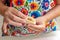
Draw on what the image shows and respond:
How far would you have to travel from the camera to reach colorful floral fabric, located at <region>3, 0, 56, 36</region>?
82cm

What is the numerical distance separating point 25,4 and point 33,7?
4cm

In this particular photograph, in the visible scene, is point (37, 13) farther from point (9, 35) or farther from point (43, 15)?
point (9, 35)

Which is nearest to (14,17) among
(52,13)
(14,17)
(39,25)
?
(14,17)

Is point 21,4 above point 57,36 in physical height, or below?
above

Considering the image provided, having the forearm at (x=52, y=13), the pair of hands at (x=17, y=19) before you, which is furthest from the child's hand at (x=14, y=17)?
the forearm at (x=52, y=13)

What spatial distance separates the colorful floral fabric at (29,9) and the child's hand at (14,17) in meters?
0.07

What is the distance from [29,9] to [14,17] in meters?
0.13

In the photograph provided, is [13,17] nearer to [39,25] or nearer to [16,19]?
[16,19]

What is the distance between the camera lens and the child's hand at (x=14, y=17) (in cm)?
73

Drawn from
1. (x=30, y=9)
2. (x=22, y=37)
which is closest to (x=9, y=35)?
(x=22, y=37)

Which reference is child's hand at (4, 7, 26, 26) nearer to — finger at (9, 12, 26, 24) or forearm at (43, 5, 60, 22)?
finger at (9, 12, 26, 24)

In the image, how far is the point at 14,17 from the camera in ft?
2.40

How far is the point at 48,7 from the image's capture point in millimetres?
852

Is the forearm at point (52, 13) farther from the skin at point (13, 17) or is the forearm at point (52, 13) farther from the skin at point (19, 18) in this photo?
the skin at point (13, 17)
